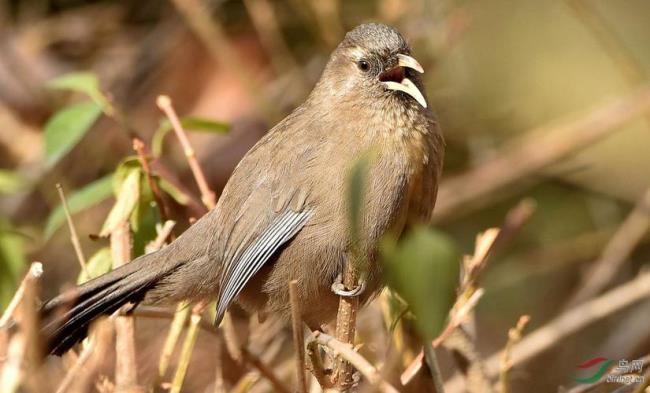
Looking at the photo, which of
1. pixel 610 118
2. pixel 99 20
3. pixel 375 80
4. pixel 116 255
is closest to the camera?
pixel 116 255

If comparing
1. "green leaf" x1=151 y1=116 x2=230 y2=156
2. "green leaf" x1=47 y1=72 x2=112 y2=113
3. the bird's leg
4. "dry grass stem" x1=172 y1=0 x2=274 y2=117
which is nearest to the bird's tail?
"green leaf" x1=151 y1=116 x2=230 y2=156

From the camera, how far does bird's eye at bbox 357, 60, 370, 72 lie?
3.96 m

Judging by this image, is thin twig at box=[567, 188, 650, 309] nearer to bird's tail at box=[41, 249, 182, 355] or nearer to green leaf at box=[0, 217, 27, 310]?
bird's tail at box=[41, 249, 182, 355]

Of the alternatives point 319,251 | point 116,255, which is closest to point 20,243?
point 116,255

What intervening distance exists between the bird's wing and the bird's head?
1.84 feet

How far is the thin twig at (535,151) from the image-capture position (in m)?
5.34

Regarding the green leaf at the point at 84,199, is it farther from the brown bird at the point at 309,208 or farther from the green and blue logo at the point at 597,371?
the green and blue logo at the point at 597,371

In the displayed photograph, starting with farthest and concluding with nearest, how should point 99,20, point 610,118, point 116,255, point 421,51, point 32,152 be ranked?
1. point 99,20
2. point 32,152
3. point 421,51
4. point 610,118
5. point 116,255

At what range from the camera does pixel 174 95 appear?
261 inches

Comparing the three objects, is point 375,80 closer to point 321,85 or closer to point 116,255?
point 321,85

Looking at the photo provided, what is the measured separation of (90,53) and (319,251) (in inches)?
147

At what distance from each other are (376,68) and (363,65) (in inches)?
2.4

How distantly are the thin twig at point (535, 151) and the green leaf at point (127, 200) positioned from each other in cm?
268

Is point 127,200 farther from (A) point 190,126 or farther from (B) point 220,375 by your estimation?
(B) point 220,375
